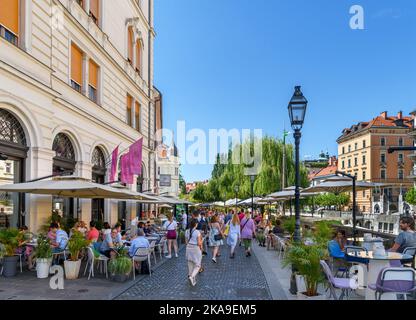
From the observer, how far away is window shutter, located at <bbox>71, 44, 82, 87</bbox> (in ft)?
61.2

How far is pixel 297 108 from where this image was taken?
34.1 feet

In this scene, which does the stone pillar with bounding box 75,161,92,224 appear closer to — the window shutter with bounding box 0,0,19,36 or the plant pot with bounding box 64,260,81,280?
the window shutter with bounding box 0,0,19,36

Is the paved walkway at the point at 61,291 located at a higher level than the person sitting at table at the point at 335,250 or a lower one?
lower

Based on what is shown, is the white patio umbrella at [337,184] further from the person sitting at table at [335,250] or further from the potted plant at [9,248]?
the potted plant at [9,248]

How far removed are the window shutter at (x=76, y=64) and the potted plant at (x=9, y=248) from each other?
9.84m

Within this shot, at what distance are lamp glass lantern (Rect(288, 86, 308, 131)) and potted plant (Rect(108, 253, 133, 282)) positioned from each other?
5398 mm

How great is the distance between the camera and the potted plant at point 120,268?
1009 centimetres

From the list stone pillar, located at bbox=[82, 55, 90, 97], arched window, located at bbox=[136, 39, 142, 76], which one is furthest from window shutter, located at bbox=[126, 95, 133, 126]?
stone pillar, located at bbox=[82, 55, 90, 97]

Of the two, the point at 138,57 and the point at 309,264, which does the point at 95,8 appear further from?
the point at 309,264

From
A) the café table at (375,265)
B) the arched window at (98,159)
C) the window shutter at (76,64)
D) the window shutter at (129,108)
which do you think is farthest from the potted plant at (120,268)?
the window shutter at (129,108)

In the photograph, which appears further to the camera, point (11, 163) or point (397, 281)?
point (11, 163)

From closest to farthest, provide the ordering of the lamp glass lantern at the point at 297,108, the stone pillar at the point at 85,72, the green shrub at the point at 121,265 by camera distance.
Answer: the green shrub at the point at 121,265, the lamp glass lantern at the point at 297,108, the stone pillar at the point at 85,72

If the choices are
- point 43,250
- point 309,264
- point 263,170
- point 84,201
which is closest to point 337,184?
point 309,264

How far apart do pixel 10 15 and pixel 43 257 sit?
7.84m
